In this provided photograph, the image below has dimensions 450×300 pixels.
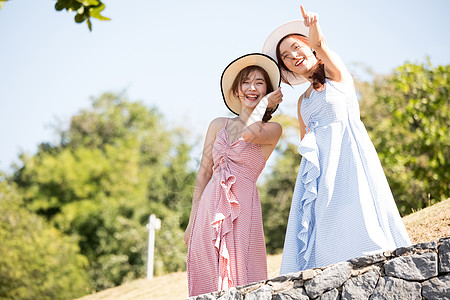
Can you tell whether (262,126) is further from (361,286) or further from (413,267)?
(413,267)

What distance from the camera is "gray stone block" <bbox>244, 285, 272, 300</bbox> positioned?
3.36 m

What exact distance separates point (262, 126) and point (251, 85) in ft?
1.42

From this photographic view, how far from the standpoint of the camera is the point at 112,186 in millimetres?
30281

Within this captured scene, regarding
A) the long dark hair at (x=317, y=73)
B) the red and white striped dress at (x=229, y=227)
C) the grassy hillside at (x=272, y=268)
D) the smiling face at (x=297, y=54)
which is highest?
the smiling face at (x=297, y=54)

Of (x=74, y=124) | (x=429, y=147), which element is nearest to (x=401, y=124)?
(x=429, y=147)

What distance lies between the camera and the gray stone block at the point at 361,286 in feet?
10.5

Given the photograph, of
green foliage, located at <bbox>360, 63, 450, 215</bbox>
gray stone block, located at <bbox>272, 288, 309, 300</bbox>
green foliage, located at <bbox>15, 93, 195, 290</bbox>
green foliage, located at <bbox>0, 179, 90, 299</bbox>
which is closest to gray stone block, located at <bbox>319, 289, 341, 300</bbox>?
gray stone block, located at <bbox>272, 288, 309, 300</bbox>

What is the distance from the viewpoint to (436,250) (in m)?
3.10

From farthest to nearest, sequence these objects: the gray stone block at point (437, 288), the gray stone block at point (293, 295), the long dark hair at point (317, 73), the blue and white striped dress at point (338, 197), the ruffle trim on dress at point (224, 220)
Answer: the long dark hair at point (317, 73), the ruffle trim on dress at point (224, 220), the blue and white striped dress at point (338, 197), the gray stone block at point (293, 295), the gray stone block at point (437, 288)

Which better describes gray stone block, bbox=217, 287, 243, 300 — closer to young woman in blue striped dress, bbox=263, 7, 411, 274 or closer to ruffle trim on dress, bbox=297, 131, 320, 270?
young woman in blue striped dress, bbox=263, 7, 411, 274

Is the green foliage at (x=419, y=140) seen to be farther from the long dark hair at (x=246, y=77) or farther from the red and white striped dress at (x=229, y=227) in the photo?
the red and white striped dress at (x=229, y=227)

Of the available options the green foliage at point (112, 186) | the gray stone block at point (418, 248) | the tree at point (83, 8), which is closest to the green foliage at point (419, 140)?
the gray stone block at point (418, 248)

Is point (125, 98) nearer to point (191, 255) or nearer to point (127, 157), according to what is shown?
point (127, 157)

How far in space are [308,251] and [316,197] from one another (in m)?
0.40
